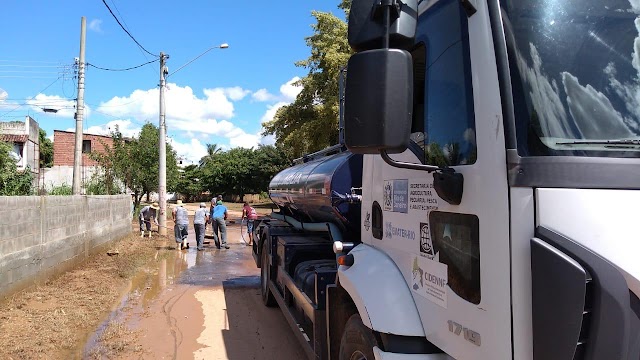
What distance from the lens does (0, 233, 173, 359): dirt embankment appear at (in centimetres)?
534

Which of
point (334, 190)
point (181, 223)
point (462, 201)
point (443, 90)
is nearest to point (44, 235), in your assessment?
point (334, 190)

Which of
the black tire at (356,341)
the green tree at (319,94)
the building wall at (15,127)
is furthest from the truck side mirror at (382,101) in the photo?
the building wall at (15,127)

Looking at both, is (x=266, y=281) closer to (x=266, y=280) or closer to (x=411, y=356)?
(x=266, y=280)

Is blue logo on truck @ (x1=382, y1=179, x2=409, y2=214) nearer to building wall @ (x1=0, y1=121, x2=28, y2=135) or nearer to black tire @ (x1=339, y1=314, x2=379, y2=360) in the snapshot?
black tire @ (x1=339, y1=314, x2=379, y2=360)

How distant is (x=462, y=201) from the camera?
206cm

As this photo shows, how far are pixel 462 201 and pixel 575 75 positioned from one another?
0.66m

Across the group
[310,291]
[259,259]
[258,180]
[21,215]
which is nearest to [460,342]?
[310,291]

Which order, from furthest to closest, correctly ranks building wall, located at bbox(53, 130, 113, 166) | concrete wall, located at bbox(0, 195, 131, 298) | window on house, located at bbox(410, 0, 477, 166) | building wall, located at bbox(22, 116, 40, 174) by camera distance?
building wall, located at bbox(53, 130, 113, 166)
building wall, located at bbox(22, 116, 40, 174)
concrete wall, located at bbox(0, 195, 131, 298)
window on house, located at bbox(410, 0, 477, 166)

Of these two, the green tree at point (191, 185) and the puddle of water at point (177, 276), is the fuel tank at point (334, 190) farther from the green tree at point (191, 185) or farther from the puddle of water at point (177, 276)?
the green tree at point (191, 185)

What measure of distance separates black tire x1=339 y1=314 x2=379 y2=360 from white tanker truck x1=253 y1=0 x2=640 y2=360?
3 cm

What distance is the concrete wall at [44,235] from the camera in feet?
22.4

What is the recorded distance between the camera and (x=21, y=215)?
7.25 meters

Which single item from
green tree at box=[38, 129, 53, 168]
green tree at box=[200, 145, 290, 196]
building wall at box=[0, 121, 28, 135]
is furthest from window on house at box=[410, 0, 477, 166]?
green tree at box=[38, 129, 53, 168]

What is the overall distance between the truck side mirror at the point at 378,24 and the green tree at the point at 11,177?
11621 mm
